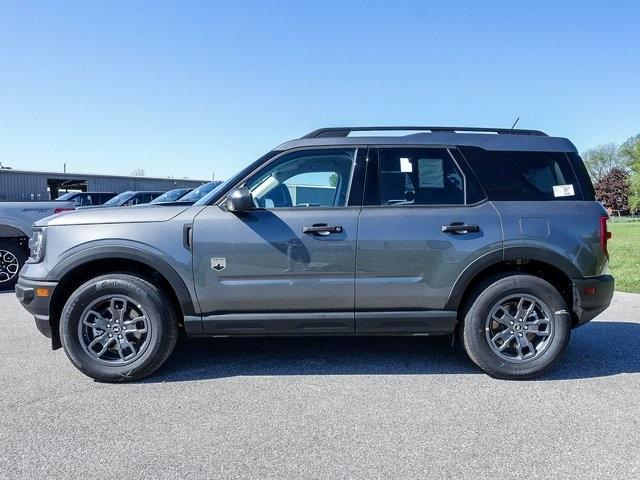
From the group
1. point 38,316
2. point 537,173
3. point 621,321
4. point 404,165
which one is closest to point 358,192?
point 404,165

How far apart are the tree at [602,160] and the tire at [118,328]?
9676 cm

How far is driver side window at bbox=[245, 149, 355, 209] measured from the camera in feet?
12.6

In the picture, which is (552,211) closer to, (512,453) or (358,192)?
(358,192)

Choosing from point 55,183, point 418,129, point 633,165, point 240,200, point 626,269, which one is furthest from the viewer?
point 633,165

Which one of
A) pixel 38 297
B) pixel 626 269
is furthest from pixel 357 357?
pixel 626 269

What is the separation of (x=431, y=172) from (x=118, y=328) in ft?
9.44

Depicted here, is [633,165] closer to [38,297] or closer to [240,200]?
[240,200]

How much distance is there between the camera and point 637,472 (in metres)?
2.46

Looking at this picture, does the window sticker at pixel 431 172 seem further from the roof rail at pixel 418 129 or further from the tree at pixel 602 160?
the tree at pixel 602 160

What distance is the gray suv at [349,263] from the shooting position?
367 centimetres

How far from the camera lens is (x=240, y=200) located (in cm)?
357

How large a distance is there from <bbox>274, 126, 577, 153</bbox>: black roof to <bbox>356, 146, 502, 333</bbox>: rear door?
441 millimetres

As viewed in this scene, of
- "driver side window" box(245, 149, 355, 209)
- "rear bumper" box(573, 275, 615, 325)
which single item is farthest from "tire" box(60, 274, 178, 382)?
"rear bumper" box(573, 275, 615, 325)

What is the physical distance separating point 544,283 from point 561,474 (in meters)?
1.67
